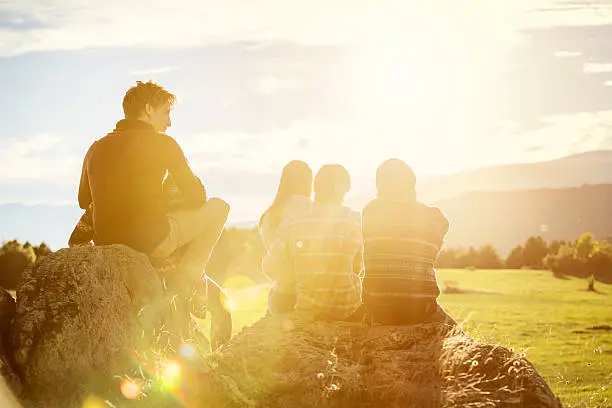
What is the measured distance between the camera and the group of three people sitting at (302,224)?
23.3 ft

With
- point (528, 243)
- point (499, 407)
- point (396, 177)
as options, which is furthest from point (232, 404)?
point (528, 243)

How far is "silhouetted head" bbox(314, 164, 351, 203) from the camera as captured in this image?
7.71m

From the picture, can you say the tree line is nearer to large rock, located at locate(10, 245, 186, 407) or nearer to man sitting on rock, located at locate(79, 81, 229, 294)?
man sitting on rock, located at locate(79, 81, 229, 294)

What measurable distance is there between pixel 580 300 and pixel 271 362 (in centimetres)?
4577

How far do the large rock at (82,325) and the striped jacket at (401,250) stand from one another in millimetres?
2280

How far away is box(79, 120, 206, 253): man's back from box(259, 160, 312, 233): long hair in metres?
1.45

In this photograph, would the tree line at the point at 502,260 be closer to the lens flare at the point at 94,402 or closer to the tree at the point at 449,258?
the tree at the point at 449,258

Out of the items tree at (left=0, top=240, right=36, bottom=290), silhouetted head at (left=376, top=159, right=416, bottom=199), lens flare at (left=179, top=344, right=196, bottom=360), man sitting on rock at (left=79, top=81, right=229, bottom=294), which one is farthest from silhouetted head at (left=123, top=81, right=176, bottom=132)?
tree at (left=0, top=240, right=36, bottom=290)

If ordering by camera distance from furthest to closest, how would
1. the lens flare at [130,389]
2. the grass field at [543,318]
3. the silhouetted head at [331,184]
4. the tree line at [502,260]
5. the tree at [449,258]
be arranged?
the tree at [449,258]
the tree line at [502,260]
the grass field at [543,318]
the silhouetted head at [331,184]
the lens flare at [130,389]

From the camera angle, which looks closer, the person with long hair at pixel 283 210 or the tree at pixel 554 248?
the person with long hair at pixel 283 210

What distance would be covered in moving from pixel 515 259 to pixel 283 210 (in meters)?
80.3

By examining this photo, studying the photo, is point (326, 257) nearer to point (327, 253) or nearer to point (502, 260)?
point (327, 253)

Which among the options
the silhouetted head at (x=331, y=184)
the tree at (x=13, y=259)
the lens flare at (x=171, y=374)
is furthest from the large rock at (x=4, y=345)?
the tree at (x=13, y=259)

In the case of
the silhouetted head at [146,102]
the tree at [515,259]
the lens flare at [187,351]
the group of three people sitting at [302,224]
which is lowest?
the tree at [515,259]
